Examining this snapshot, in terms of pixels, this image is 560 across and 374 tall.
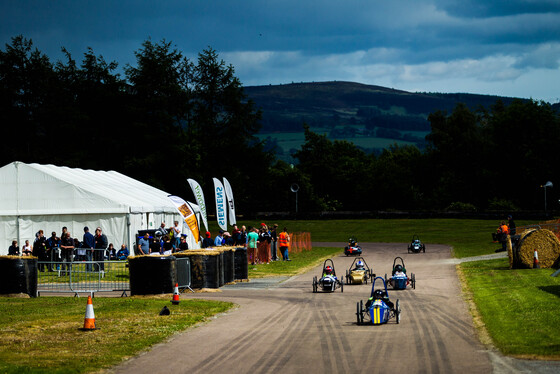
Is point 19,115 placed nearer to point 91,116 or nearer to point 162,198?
point 91,116

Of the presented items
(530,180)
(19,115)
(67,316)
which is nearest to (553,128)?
(530,180)

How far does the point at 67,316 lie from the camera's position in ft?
58.5

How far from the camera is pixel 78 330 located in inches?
612

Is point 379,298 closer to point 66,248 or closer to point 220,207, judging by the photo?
A: point 66,248

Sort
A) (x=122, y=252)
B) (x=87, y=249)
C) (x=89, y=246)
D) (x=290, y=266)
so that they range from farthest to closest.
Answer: (x=290, y=266)
(x=122, y=252)
(x=89, y=246)
(x=87, y=249)

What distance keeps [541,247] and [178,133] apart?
55.7 m

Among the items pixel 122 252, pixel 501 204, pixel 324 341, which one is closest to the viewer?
pixel 324 341

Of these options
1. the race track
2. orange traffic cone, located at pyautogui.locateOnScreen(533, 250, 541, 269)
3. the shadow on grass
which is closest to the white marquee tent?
the race track

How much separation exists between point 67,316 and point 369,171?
10566 centimetres

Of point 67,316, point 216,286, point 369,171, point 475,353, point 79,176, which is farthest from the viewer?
point 369,171

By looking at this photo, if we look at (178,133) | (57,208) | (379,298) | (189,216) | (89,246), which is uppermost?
(178,133)

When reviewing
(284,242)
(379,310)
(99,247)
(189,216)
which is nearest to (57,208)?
(99,247)

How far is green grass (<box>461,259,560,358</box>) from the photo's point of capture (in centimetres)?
1295

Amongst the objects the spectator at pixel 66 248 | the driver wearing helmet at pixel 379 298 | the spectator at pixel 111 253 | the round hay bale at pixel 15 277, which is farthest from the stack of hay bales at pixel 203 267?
the spectator at pixel 111 253
